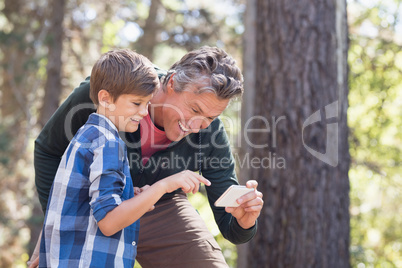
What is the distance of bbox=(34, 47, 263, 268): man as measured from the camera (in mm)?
2359

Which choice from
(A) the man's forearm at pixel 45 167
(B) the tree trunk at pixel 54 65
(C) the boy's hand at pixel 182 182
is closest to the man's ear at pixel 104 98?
(C) the boy's hand at pixel 182 182

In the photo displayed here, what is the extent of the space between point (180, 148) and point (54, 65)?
632 cm

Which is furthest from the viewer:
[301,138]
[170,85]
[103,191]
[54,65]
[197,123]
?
[54,65]

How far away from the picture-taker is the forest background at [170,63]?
748 centimetres

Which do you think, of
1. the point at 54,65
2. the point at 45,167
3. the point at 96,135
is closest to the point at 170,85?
the point at 96,135

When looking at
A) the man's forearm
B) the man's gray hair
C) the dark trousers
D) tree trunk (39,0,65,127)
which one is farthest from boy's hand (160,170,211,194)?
tree trunk (39,0,65,127)

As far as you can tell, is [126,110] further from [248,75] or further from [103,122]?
[248,75]

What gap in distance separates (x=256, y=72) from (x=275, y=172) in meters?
0.83

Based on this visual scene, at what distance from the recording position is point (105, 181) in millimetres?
1719

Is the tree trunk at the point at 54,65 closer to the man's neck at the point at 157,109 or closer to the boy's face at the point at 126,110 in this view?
the man's neck at the point at 157,109

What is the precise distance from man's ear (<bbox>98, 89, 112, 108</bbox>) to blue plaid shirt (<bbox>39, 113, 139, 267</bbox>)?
0.45 feet

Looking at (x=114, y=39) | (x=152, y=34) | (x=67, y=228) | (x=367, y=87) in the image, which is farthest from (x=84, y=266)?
(x=114, y=39)

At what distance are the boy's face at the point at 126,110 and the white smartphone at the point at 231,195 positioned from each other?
0.52 metres

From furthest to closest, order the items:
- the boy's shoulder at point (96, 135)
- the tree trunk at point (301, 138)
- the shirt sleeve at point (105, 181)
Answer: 1. the tree trunk at point (301, 138)
2. the boy's shoulder at point (96, 135)
3. the shirt sleeve at point (105, 181)
